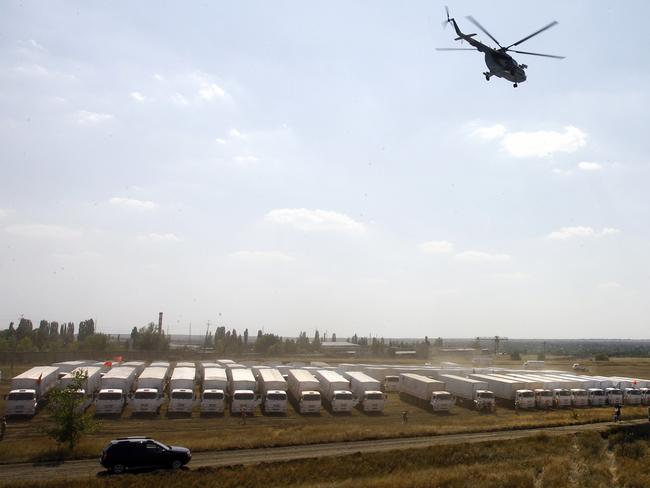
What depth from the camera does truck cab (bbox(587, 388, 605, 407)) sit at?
51531mm

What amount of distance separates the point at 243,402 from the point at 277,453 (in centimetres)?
1510

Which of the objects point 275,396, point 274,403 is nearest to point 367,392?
point 275,396

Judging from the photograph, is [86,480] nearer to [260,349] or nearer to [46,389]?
[46,389]

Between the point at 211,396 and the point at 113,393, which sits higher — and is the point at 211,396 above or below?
below

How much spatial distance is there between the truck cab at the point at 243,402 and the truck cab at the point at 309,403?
410cm

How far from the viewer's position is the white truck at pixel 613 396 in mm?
52375

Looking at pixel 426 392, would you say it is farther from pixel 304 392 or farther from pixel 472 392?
pixel 304 392

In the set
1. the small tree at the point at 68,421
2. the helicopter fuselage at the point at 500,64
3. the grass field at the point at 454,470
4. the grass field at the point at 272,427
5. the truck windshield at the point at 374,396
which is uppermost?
the helicopter fuselage at the point at 500,64

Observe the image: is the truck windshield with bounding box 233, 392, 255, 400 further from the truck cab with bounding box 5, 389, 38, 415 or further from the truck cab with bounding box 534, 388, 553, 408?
the truck cab with bounding box 534, 388, 553, 408

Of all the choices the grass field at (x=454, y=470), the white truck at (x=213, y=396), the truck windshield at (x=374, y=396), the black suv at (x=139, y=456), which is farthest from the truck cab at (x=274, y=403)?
the black suv at (x=139, y=456)

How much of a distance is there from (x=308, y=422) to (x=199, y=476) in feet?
60.1

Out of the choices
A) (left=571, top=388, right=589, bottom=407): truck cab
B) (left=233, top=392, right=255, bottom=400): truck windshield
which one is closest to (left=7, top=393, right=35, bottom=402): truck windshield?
(left=233, top=392, right=255, bottom=400): truck windshield

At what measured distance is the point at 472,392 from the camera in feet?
162

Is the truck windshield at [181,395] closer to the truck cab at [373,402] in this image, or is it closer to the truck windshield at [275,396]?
the truck windshield at [275,396]
